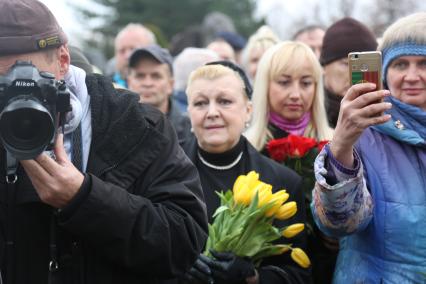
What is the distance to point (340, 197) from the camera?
262 centimetres

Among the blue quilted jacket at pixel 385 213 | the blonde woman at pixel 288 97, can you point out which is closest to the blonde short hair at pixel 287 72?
the blonde woman at pixel 288 97

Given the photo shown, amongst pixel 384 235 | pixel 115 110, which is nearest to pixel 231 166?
pixel 384 235

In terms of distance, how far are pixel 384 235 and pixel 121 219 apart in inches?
45.3

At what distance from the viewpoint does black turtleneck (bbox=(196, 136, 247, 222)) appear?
3502mm

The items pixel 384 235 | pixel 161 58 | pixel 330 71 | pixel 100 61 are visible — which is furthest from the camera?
pixel 100 61

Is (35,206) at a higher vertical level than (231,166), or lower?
higher

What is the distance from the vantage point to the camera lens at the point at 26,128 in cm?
192

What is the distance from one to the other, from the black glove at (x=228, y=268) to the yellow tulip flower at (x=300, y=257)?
25cm

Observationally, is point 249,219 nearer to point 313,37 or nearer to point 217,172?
point 217,172

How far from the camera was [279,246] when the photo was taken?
3238 mm

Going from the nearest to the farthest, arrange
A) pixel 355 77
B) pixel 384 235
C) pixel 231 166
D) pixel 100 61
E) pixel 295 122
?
pixel 355 77 < pixel 384 235 < pixel 231 166 < pixel 295 122 < pixel 100 61

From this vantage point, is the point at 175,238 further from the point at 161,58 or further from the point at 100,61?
the point at 100,61

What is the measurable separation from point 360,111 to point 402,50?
2.32ft

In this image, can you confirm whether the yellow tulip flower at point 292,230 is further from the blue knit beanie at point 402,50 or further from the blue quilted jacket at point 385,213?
the blue knit beanie at point 402,50
